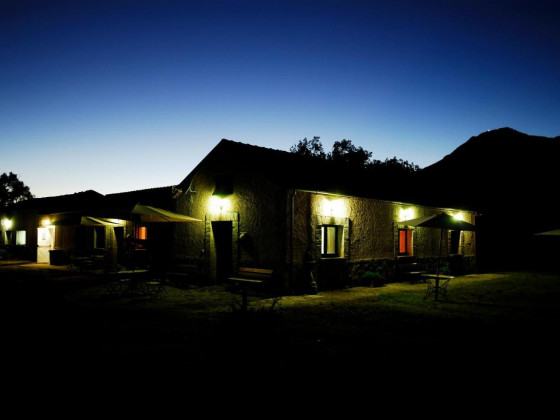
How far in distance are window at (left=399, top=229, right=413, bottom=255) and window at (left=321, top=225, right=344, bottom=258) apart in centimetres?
394

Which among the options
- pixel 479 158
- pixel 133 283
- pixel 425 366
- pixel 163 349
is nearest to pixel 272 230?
pixel 133 283

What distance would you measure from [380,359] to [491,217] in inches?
815

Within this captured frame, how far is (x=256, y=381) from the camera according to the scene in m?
4.10

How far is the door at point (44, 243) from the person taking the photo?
72.1 feet

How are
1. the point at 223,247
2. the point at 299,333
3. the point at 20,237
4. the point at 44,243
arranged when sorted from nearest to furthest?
1. the point at 299,333
2. the point at 223,247
3. the point at 44,243
4. the point at 20,237

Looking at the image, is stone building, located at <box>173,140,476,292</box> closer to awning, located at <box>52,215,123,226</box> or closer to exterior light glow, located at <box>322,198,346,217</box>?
exterior light glow, located at <box>322,198,346,217</box>

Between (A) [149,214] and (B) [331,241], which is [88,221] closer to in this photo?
(A) [149,214]

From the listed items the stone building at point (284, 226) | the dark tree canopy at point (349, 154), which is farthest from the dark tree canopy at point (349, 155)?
the stone building at point (284, 226)

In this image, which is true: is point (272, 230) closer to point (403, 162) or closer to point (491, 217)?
point (491, 217)

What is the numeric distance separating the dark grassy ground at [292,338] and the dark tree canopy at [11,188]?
164ft

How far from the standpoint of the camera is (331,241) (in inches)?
518

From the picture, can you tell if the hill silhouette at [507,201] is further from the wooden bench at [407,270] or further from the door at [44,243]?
the door at [44,243]

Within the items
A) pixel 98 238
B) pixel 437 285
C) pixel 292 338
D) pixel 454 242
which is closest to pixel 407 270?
pixel 454 242

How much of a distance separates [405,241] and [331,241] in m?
4.31
